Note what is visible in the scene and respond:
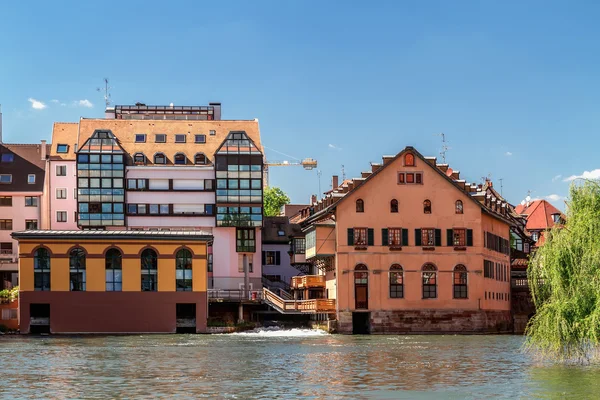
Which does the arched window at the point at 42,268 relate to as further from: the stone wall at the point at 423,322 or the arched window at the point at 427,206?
the arched window at the point at 427,206

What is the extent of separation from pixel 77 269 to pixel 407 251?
29.3m

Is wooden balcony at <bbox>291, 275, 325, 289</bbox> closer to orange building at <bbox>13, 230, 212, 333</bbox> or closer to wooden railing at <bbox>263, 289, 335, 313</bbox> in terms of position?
wooden railing at <bbox>263, 289, 335, 313</bbox>

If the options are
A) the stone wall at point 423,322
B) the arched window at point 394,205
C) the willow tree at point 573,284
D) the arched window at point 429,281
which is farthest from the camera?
the arched window at point 394,205

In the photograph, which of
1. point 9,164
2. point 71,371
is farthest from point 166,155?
point 71,371

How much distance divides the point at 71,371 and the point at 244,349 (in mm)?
20049

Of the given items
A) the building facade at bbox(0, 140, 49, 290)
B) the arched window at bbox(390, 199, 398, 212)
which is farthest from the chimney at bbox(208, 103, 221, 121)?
the arched window at bbox(390, 199, 398, 212)

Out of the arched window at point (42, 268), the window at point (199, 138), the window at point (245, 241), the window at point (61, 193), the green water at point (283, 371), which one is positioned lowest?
the green water at point (283, 371)

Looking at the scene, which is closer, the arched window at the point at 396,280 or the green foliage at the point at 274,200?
the arched window at the point at 396,280

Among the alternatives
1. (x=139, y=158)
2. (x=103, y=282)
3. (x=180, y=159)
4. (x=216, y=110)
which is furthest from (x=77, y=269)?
(x=216, y=110)

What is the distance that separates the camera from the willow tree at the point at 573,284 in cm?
4753

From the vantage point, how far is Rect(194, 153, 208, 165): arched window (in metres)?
121

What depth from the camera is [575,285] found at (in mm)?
48469

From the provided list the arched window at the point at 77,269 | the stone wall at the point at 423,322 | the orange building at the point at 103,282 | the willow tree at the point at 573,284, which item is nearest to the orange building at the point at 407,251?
the stone wall at the point at 423,322

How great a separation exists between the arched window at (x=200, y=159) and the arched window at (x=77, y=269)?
77.5 feet
